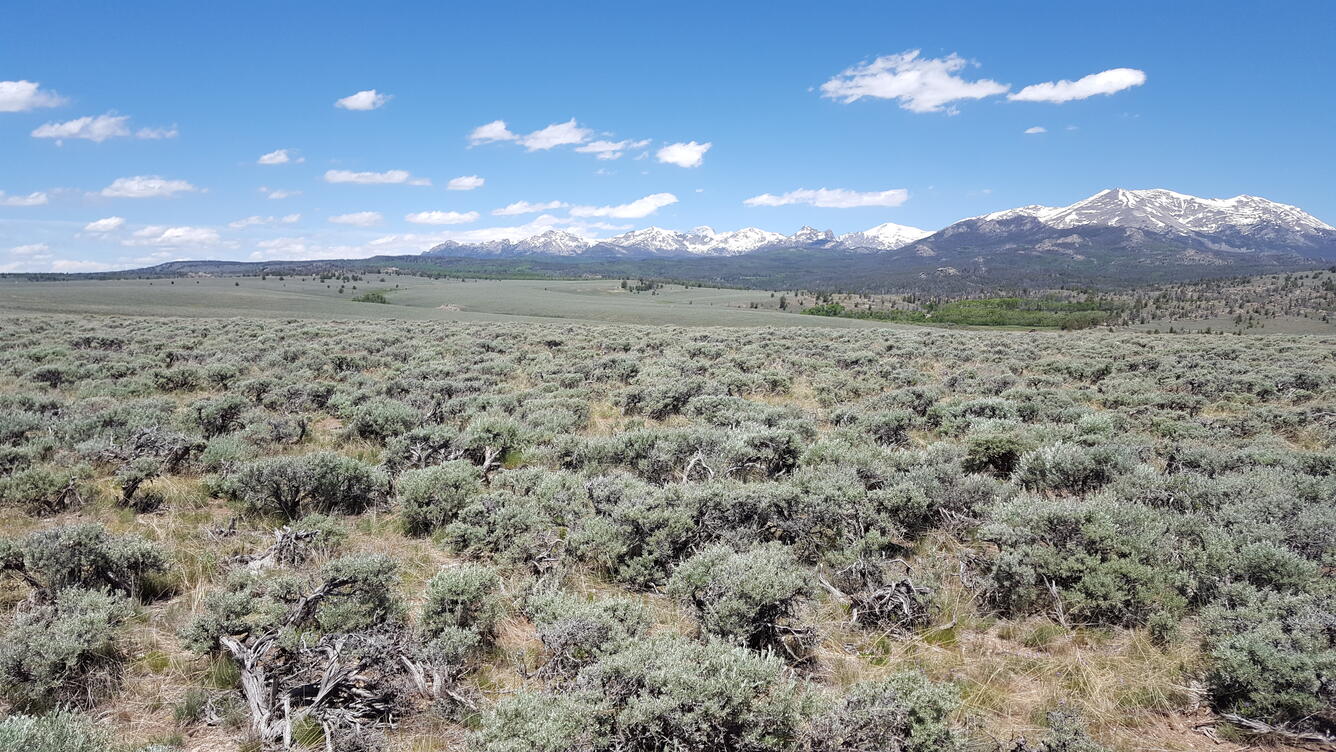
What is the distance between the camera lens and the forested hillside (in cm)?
365

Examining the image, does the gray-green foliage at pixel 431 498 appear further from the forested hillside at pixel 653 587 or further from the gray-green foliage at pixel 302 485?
the gray-green foliage at pixel 302 485

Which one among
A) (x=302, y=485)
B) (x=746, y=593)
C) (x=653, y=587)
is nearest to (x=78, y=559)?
(x=302, y=485)

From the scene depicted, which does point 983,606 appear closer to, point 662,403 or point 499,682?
point 499,682

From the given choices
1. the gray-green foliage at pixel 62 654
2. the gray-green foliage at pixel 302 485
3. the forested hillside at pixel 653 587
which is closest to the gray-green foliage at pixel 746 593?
the forested hillside at pixel 653 587

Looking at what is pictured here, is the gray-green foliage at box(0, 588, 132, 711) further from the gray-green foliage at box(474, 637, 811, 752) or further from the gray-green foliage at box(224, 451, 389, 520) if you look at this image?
the gray-green foliage at box(474, 637, 811, 752)

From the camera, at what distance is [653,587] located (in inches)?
227

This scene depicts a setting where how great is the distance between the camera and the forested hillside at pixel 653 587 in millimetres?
3650

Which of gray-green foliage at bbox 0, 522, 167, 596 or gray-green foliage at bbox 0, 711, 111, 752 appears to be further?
gray-green foliage at bbox 0, 522, 167, 596

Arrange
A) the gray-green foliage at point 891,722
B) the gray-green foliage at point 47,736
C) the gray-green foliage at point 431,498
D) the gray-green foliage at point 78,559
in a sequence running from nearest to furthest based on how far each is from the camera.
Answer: the gray-green foliage at point 47,736 → the gray-green foliage at point 891,722 → the gray-green foliage at point 78,559 → the gray-green foliage at point 431,498

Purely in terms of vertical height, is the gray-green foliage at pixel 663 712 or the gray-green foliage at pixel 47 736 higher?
the gray-green foliage at pixel 47 736

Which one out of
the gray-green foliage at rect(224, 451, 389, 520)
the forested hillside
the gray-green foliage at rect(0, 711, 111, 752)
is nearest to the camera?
the gray-green foliage at rect(0, 711, 111, 752)

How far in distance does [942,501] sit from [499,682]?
18.1 ft

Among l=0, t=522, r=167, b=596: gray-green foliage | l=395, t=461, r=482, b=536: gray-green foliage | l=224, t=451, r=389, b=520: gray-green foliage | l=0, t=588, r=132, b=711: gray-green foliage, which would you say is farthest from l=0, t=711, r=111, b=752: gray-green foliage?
l=224, t=451, r=389, b=520: gray-green foliage

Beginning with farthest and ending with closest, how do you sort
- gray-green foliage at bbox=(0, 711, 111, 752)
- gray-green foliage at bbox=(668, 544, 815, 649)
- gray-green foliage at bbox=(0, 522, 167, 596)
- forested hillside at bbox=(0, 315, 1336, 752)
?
gray-green foliage at bbox=(0, 522, 167, 596) → gray-green foliage at bbox=(668, 544, 815, 649) → forested hillside at bbox=(0, 315, 1336, 752) → gray-green foliage at bbox=(0, 711, 111, 752)
